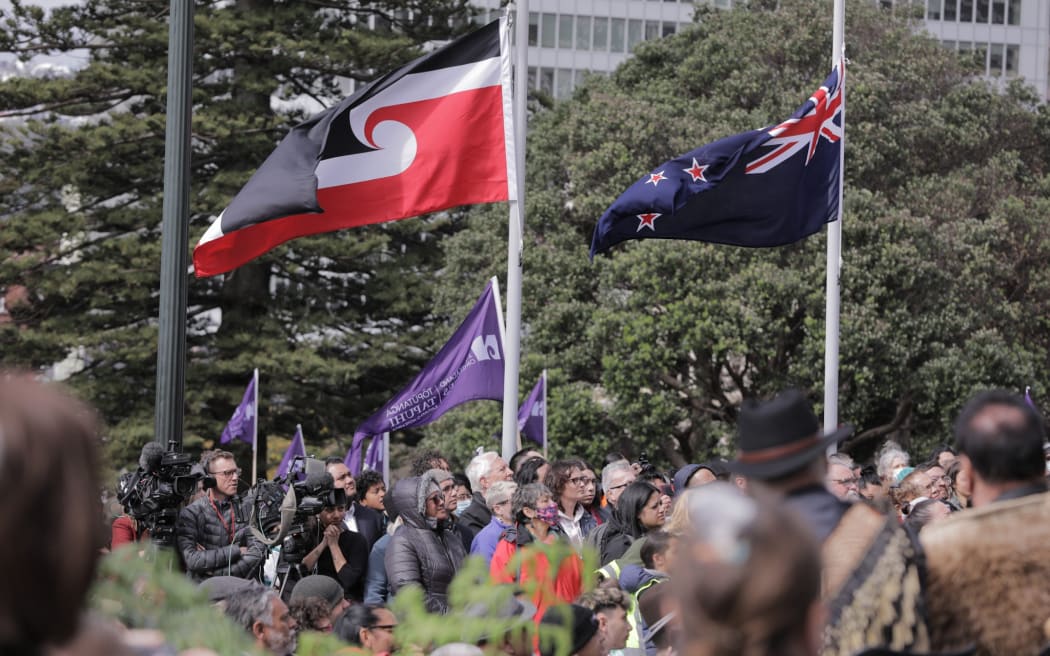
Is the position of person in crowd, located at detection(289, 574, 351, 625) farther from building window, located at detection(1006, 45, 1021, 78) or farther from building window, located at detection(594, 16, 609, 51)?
building window, located at detection(1006, 45, 1021, 78)

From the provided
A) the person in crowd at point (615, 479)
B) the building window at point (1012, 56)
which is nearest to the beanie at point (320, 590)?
the person in crowd at point (615, 479)

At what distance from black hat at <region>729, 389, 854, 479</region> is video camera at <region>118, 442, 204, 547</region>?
14.4 ft

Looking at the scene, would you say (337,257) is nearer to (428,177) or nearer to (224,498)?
(428,177)

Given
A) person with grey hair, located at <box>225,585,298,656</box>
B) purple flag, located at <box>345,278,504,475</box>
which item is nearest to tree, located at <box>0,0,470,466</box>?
purple flag, located at <box>345,278,504,475</box>

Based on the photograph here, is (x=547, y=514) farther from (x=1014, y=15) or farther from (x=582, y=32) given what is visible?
(x=1014, y=15)

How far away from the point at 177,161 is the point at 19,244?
21709 mm

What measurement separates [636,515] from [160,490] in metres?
2.80

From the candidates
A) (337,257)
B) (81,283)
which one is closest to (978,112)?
(337,257)

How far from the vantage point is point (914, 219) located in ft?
86.5

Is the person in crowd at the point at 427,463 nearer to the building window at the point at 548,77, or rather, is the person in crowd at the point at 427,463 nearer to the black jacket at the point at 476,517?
the black jacket at the point at 476,517

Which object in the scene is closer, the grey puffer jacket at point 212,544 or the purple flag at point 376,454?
the grey puffer jacket at point 212,544

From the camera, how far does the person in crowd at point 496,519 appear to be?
8164mm

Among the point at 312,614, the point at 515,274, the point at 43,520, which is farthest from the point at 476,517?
the point at 43,520

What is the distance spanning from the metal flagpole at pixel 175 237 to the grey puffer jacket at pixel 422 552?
4.65 ft
